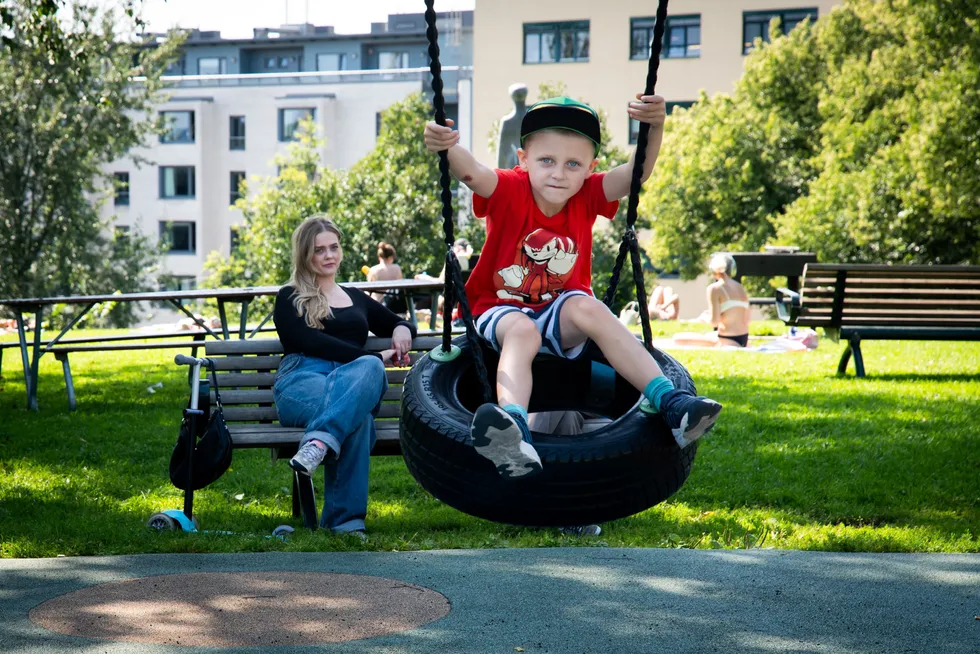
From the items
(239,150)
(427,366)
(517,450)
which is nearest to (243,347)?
(427,366)

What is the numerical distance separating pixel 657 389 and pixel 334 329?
3.03 meters

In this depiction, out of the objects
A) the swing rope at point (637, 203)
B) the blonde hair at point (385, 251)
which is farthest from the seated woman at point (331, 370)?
the blonde hair at point (385, 251)

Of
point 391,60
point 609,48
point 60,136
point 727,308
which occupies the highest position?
point 391,60

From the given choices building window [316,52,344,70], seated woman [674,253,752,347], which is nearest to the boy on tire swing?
seated woman [674,253,752,347]

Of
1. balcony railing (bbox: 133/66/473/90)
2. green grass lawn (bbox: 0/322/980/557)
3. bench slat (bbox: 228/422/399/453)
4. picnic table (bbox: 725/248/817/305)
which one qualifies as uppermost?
balcony railing (bbox: 133/66/473/90)

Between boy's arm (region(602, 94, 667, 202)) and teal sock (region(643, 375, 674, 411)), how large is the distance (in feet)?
2.12

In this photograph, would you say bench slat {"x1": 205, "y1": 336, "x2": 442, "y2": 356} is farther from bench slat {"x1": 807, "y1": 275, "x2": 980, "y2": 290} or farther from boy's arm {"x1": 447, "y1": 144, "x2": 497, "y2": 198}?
bench slat {"x1": 807, "y1": 275, "x2": 980, "y2": 290}

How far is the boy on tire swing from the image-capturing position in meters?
3.44

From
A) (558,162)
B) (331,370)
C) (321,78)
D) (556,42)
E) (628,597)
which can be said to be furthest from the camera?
(321,78)

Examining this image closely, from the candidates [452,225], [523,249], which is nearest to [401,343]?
[523,249]

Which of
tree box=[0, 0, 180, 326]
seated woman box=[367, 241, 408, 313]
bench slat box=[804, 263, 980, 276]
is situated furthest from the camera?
tree box=[0, 0, 180, 326]

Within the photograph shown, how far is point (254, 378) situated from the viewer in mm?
6652

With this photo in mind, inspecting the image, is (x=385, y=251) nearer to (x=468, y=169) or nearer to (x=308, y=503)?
(x=308, y=503)

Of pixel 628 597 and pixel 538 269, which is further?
pixel 628 597
